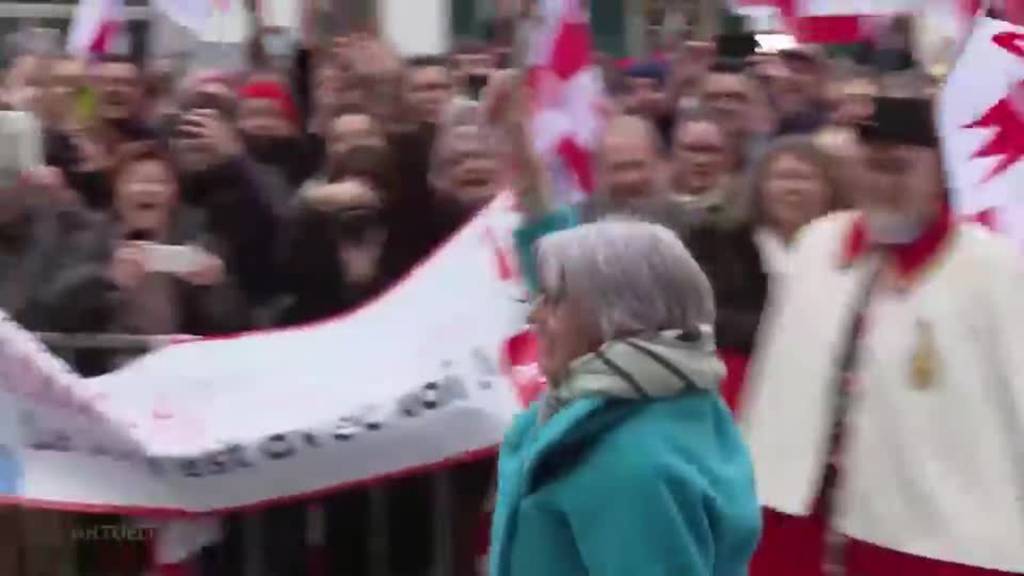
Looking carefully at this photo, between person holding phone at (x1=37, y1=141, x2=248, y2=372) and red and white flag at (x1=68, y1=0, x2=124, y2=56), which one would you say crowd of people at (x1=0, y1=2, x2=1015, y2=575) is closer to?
person holding phone at (x1=37, y1=141, x2=248, y2=372)

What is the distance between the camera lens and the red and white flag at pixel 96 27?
10320 millimetres

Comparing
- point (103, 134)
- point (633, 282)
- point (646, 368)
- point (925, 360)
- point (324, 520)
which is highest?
point (633, 282)

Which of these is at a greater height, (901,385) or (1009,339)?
(1009,339)

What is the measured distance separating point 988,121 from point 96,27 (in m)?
5.39

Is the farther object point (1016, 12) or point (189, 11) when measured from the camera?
point (189, 11)

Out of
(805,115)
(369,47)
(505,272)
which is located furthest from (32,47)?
(505,272)

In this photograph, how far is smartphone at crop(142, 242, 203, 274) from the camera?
19.3 ft

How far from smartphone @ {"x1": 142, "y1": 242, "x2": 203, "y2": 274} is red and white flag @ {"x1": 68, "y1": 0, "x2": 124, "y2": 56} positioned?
4.51 m

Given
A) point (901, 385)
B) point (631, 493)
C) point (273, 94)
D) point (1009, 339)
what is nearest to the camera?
point (631, 493)

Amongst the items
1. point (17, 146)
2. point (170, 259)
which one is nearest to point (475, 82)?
point (17, 146)

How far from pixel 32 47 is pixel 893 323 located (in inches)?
319

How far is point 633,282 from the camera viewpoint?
3139mm

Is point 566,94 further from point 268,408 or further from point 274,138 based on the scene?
point 268,408

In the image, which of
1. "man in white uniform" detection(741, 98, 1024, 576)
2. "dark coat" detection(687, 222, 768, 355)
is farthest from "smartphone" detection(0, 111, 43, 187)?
"man in white uniform" detection(741, 98, 1024, 576)
